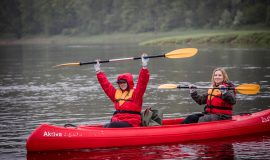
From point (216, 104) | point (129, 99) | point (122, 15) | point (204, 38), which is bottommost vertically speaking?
point (216, 104)

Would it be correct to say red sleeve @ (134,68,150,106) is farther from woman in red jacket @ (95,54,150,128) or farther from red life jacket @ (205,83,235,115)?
red life jacket @ (205,83,235,115)

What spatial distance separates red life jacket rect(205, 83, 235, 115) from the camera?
11.9m

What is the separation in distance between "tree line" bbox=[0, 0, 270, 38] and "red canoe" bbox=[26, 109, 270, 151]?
61.3 m

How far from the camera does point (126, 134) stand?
11.1m

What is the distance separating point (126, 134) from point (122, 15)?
9346 cm

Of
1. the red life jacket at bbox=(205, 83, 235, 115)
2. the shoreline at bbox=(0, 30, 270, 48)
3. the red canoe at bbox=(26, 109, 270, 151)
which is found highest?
the shoreline at bbox=(0, 30, 270, 48)

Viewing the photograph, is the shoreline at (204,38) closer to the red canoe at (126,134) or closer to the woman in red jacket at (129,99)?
the red canoe at (126,134)

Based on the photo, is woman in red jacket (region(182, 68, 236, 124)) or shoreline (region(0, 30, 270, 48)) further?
shoreline (region(0, 30, 270, 48))

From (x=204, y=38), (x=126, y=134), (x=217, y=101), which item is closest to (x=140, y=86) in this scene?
(x=126, y=134)

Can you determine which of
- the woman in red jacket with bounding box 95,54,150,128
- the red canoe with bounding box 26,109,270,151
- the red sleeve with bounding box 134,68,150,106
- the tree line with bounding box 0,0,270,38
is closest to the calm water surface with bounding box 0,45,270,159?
the red canoe with bounding box 26,109,270,151

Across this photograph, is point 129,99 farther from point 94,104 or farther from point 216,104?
point 94,104

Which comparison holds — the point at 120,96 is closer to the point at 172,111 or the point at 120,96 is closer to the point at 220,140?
the point at 220,140

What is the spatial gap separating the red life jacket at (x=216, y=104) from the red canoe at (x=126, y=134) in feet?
0.89

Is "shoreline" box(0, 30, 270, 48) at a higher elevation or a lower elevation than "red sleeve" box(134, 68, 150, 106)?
higher
